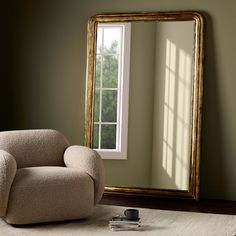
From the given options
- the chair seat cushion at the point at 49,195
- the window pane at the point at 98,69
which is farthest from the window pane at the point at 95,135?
the chair seat cushion at the point at 49,195

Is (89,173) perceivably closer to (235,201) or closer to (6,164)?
(6,164)

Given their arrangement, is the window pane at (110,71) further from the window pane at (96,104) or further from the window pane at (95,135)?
the window pane at (95,135)

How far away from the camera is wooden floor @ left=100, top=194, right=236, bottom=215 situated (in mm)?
4656

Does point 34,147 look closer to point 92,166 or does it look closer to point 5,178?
point 92,166

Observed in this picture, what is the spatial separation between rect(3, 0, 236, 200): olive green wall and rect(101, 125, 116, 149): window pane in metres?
0.27

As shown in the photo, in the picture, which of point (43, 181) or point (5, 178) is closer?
point (5, 178)

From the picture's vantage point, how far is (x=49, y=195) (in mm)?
3721

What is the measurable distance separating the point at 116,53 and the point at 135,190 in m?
1.32

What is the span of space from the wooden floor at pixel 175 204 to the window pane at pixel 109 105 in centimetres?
75

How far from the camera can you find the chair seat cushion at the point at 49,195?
3654 millimetres

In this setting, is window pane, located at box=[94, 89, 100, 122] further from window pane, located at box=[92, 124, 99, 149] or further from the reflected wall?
the reflected wall

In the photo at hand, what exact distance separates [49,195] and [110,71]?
1.94 metres

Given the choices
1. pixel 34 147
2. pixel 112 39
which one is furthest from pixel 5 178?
pixel 112 39

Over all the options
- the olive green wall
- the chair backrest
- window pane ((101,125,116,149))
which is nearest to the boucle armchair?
the chair backrest
